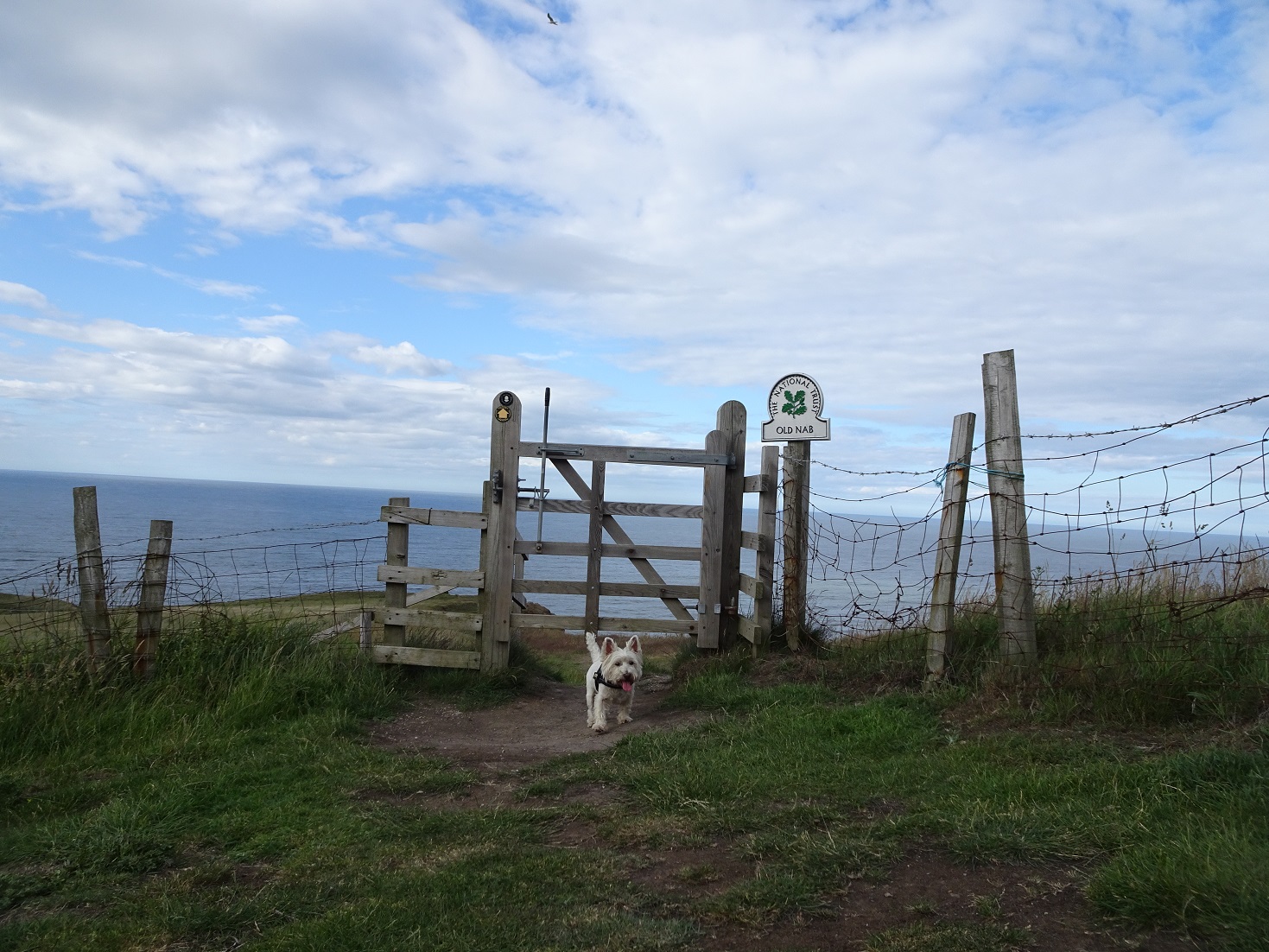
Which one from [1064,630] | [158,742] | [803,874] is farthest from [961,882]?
[158,742]

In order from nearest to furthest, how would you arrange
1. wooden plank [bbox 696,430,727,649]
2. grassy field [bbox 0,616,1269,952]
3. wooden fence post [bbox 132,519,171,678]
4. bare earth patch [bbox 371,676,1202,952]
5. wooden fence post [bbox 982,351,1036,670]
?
bare earth patch [bbox 371,676,1202,952] < grassy field [bbox 0,616,1269,952] < wooden fence post [bbox 982,351,1036,670] < wooden fence post [bbox 132,519,171,678] < wooden plank [bbox 696,430,727,649]

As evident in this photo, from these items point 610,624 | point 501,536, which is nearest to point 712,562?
point 610,624

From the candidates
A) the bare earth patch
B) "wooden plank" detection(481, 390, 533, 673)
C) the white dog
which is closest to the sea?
"wooden plank" detection(481, 390, 533, 673)

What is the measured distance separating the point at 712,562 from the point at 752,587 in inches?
19.8

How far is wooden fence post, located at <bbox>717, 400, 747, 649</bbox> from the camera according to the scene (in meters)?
9.55

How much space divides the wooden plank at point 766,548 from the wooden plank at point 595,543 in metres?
1.62

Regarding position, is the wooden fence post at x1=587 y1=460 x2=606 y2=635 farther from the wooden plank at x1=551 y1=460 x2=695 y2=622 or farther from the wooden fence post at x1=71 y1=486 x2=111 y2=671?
the wooden fence post at x1=71 y1=486 x2=111 y2=671

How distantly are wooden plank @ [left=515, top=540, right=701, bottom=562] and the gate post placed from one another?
0.64ft

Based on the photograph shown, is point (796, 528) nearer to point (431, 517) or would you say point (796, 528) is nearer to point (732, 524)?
point (732, 524)

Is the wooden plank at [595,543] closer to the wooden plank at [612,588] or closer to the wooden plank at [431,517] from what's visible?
the wooden plank at [612,588]

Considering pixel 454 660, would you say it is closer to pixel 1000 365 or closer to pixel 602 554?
pixel 602 554

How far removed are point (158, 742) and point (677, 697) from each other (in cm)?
423

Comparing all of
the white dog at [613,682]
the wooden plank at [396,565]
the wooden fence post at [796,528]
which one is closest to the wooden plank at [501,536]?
the wooden plank at [396,565]

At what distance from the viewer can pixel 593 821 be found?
4.94 m
